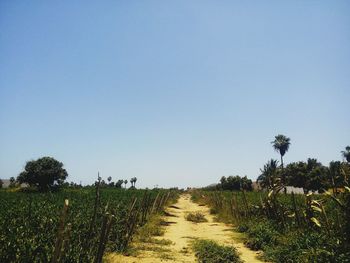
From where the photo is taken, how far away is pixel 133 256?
1121 cm

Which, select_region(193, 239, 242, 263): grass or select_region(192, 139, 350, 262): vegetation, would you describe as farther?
select_region(193, 239, 242, 263): grass

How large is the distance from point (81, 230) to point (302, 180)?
66058 millimetres

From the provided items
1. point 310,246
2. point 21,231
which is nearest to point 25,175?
point 21,231

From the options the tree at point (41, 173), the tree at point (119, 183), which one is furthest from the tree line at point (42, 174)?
the tree at point (119, 183)

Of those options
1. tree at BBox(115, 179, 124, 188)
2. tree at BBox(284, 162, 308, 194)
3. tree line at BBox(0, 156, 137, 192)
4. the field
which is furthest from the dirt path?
tree at BBox(115, 179, 124, 188)

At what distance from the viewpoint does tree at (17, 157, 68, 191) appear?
53562mm

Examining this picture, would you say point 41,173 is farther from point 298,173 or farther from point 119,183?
point 119,183

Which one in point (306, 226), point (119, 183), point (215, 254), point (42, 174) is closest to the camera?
point (215, 254)

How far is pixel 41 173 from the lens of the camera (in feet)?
175

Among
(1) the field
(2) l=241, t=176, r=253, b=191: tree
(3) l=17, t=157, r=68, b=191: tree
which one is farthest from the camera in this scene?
(2) l=241, t=176, r=253, b=191: tree

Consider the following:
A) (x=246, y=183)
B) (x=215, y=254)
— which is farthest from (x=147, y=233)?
(x=246, y=183)

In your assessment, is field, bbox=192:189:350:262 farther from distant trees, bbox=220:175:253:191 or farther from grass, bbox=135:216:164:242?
distant trees, bbox=220:175:253:191

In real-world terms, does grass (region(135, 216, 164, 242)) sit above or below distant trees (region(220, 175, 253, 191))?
below

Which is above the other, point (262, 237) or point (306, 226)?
point (306, 226)
